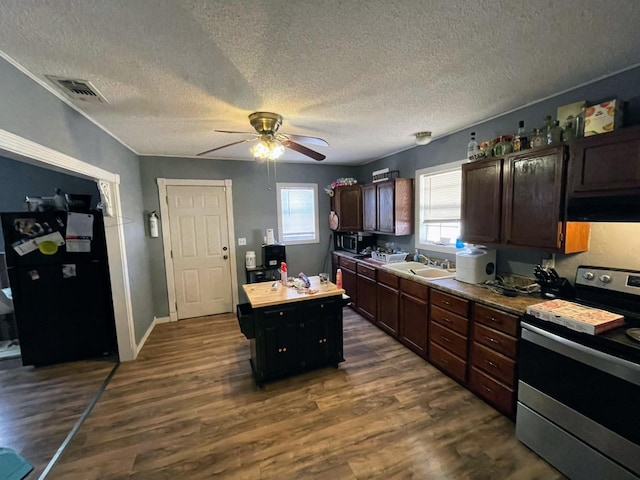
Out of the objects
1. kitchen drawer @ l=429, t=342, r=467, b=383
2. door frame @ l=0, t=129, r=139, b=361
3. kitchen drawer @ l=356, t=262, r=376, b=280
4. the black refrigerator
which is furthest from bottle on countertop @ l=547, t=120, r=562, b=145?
the black refrigerator

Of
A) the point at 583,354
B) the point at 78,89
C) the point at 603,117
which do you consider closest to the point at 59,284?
the point at 78,89

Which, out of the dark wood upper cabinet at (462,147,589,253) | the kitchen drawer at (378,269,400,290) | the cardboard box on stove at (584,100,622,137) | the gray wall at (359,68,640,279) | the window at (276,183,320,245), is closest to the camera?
the cardboard box on stove at (584,100,622,137)

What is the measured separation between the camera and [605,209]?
1608mm

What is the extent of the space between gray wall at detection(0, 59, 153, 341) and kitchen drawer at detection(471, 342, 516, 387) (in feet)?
11.3

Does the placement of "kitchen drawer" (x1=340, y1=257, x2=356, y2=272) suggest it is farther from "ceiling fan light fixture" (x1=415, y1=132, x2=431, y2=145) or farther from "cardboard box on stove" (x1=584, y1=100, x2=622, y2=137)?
"cardboard box on stove" (x1=584, y1=100, x2=622, y2=137)

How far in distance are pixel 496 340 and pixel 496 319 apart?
165 millimetres

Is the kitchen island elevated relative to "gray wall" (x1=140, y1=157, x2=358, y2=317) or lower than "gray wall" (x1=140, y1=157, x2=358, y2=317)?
lower

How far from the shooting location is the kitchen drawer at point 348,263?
4.09 meters

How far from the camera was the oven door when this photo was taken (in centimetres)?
132

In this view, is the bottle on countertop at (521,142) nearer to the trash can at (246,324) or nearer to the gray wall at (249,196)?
the trash can at (246,324)

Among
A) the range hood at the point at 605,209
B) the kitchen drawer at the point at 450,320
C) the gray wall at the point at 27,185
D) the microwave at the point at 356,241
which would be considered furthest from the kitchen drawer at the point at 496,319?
the gray wall at the point at 27,185

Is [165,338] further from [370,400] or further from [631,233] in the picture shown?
[631,233]

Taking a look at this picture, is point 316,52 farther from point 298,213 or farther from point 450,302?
point 298,213

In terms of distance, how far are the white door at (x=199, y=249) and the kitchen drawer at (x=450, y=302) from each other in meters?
3.15
